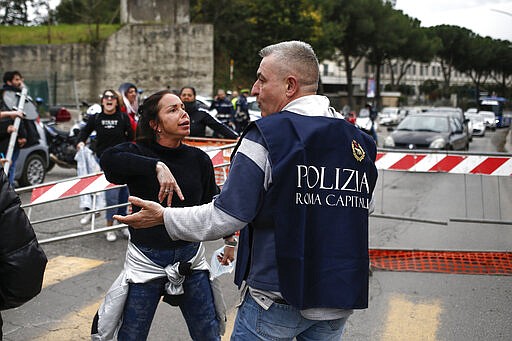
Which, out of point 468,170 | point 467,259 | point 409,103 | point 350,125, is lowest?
point 409,103

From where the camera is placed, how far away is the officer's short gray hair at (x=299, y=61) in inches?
97.7

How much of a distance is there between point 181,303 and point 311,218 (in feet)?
4.85

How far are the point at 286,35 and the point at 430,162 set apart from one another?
37802mm

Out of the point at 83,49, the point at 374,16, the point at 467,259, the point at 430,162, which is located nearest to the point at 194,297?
the point at 467,259

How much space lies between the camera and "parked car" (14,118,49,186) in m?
11.5

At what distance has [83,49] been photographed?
107ft

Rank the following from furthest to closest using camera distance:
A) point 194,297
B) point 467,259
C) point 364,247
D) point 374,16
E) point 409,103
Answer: point 409,103, point 374,16, point 467,259, point 194,297, point 364,247

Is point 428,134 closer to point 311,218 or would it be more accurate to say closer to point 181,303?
point 181,303

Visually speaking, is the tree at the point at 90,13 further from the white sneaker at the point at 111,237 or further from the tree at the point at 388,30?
the white sneaker at the point at 111,237

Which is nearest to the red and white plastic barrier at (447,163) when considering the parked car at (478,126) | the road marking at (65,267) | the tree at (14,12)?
the road marking at (65,267)

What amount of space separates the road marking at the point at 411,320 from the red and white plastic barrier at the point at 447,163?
96.1 inches

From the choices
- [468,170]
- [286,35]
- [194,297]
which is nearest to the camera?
[194,297]

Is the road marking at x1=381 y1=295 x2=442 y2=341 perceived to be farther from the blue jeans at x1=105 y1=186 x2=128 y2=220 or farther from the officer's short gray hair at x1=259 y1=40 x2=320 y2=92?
the blue jeans at x1=105 y1=186 x2=128 y2=220

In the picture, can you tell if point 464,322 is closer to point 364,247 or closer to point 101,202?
point 364,247
